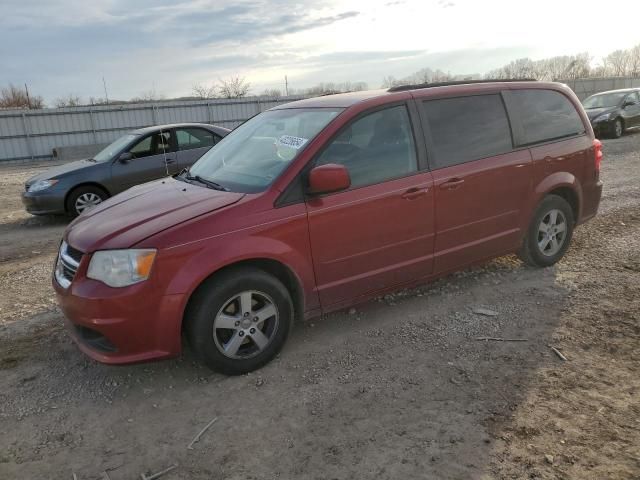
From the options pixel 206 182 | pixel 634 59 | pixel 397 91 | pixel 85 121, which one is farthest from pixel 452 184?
pixel 634 59

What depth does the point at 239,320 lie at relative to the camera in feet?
11.1

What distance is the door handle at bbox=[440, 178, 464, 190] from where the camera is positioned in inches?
161

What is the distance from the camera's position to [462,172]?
4176 millimetres

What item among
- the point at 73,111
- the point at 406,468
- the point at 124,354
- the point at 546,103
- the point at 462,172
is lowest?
the point at 406,468

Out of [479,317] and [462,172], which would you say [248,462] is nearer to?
[479,317]

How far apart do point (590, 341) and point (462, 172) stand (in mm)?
1583

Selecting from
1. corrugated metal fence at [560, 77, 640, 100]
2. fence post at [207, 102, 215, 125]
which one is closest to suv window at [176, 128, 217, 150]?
fence post at [207, 102, 215, 125]

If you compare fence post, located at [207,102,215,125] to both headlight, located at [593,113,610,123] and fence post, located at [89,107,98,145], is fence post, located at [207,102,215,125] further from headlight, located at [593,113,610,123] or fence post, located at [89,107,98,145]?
headlight, located at [593,113,610,123]

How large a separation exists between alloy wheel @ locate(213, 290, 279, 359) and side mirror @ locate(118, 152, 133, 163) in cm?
635

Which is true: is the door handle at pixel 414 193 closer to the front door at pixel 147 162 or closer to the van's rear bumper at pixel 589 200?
the van's rear bumper at pixel 589 200

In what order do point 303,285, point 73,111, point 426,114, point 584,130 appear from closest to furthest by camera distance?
point 303,285
point 426,114
point 584,130
point 73,111

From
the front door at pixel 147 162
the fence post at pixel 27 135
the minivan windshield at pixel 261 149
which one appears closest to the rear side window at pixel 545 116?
the minivan windshield at pixel 261 149

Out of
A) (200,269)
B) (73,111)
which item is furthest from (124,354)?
(73,111)

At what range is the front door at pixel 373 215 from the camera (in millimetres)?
3643
